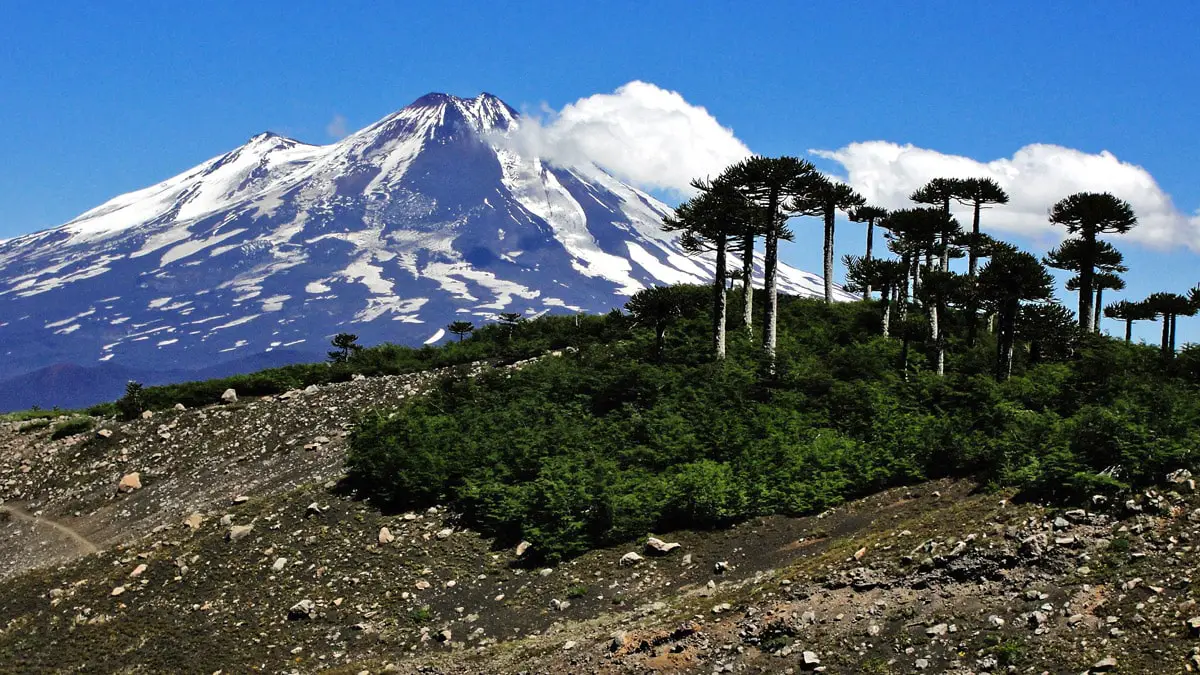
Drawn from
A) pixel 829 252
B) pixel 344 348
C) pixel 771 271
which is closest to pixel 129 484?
pixel 344 348

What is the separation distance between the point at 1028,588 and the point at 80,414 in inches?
1350

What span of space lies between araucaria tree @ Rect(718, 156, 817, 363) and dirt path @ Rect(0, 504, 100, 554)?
1883cm

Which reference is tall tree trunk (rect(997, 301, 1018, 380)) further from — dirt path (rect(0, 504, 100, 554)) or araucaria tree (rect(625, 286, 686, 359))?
dirt path (rect(0, 504, 100, 554))

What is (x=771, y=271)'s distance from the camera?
28.7 meters

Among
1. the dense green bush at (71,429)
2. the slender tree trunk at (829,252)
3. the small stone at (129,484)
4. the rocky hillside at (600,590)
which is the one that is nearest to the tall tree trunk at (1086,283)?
the slender tree trunk at (829,252)

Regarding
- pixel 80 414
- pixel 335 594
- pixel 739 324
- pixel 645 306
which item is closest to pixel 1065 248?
pixel 739 324

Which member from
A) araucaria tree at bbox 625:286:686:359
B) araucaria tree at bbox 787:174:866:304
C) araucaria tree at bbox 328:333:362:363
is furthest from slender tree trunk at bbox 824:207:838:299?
araucaria tree at bbox 328:333:362:363

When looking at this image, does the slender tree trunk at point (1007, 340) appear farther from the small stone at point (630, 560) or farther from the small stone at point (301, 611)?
the small stone at point (301, 611)

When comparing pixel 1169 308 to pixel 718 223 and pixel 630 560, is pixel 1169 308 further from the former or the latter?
pixel 630 560

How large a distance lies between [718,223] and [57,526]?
2064cm

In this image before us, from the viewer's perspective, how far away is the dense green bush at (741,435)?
53.1ft

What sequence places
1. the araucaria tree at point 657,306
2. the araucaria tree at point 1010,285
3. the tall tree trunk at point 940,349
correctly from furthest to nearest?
the araucaria tree at point 657,306
the tall tree trunk at point 940,349
the araucaria tree at point 1010,285

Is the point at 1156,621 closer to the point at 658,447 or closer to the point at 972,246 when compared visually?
the point at 658,447

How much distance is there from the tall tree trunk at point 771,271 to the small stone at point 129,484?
18.1 m
